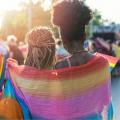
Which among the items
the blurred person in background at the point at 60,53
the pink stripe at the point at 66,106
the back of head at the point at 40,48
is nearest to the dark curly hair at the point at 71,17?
the back of head at the point at 40,48

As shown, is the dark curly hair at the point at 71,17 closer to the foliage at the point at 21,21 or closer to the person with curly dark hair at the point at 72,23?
the person with curly dark hair at the point at 72,23

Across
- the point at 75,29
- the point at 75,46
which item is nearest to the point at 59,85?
the point at 75,46

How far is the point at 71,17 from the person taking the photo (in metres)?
4.48

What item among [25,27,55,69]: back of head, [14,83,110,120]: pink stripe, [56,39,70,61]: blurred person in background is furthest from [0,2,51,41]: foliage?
[14,83,110,120]: pink stripe

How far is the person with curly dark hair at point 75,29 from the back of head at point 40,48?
0.41ft

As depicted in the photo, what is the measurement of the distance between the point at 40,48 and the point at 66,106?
20.1 inches

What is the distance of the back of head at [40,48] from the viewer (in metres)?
4.51

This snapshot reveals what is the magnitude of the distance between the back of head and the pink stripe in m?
0.28

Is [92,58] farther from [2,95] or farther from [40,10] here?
[40,10]

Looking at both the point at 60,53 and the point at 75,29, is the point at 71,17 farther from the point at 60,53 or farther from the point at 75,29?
the point at 60,53

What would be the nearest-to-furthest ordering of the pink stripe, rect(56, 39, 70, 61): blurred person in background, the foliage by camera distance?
the pink stripe, rect(56, 39, 70, 61): blurred person in background, the foliage

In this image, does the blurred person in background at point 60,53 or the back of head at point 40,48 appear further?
the blurred person in background at point 60,53

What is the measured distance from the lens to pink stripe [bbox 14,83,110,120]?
4414 millimetres

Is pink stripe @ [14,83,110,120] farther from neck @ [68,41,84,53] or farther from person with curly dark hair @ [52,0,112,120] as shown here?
neck @ [68,41,84,53]
